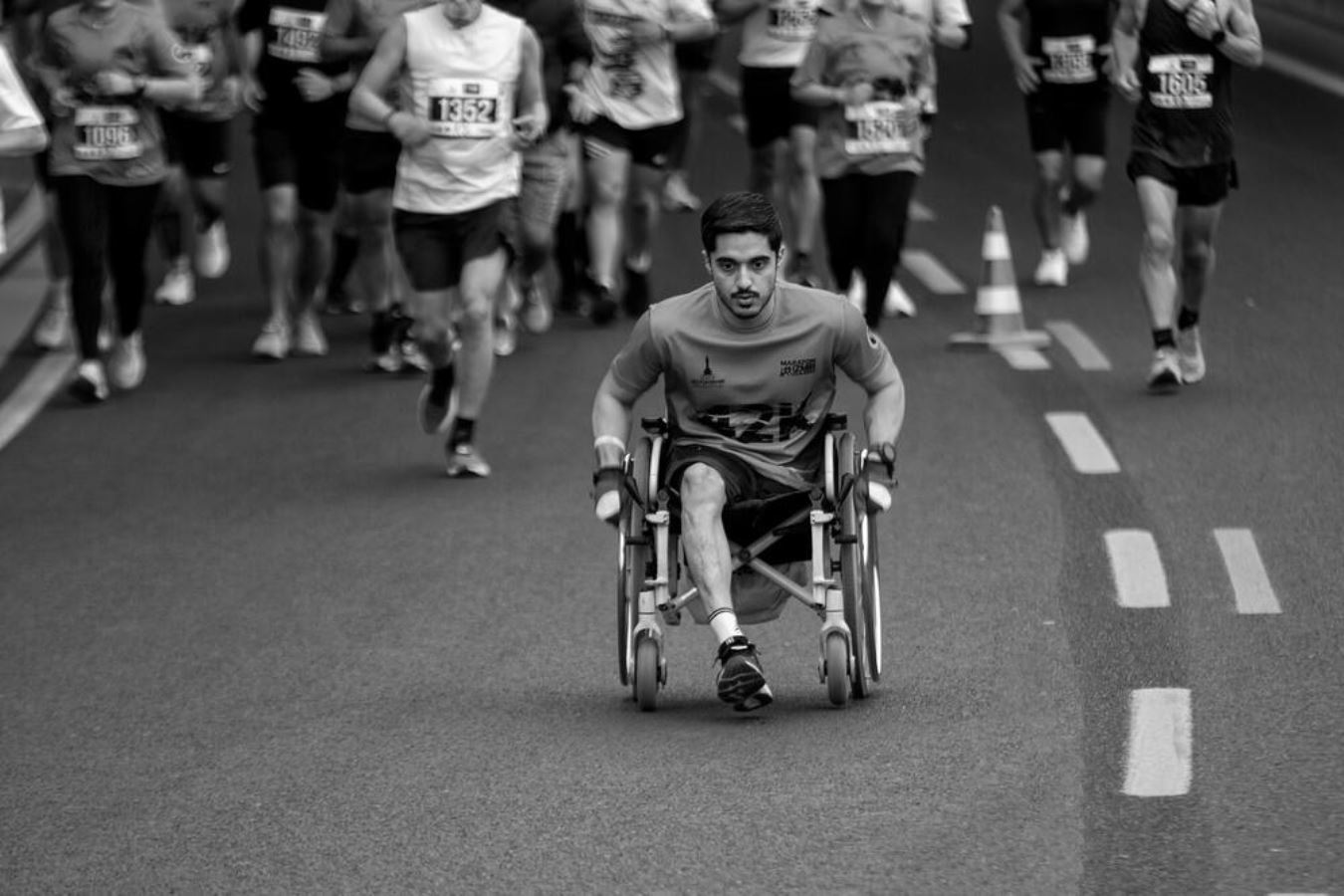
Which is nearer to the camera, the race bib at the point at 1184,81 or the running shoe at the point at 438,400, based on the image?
the running shoe at the point at 438,400

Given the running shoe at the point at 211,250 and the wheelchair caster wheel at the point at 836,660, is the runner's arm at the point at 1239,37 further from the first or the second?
the running shoe at the point at 211,250

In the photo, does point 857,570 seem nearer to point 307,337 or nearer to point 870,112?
point 870,112

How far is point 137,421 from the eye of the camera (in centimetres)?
1435

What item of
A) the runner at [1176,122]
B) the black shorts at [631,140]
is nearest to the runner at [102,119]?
the black shorts at [631,140]

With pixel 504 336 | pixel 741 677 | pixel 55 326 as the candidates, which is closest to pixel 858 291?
pixel 504 336

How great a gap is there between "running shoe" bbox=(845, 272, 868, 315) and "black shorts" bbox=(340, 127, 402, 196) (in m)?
2.33

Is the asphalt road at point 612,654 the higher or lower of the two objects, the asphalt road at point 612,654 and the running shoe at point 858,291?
the higher

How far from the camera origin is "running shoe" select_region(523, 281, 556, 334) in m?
16.6

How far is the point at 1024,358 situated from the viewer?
15.0 meters

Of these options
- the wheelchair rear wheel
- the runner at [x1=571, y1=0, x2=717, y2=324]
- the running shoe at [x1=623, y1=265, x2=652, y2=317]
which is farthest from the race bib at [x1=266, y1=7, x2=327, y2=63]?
the wheelchair rear wheel

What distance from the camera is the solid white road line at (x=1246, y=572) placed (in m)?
9.56

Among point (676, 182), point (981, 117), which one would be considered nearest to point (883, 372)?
point (676, 182)

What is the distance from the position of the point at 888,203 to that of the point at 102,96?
12.6 feet

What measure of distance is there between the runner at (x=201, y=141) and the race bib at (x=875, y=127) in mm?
3631
